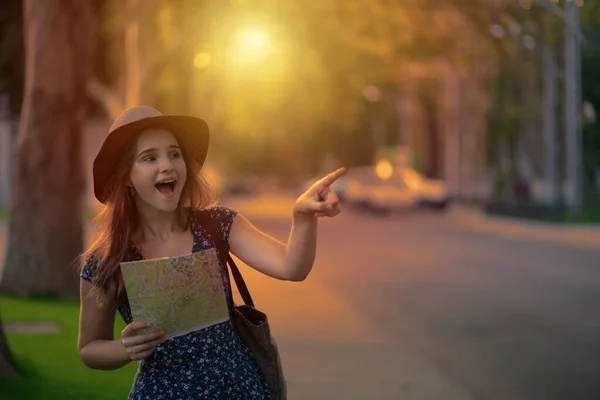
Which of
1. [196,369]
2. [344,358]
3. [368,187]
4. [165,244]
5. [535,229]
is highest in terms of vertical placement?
[165,244]

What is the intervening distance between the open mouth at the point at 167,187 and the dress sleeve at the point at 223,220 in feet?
0.65

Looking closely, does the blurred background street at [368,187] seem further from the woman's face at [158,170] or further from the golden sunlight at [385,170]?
the woman's face at [158,170]

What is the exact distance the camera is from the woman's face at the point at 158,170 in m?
3.54

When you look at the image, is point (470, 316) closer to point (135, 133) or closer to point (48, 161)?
point (48, 161)

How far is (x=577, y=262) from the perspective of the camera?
21.8m

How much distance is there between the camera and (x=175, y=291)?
11.1 ft

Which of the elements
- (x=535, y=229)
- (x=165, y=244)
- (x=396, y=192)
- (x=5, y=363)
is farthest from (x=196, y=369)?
(x=396, y=192)

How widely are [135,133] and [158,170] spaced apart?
0.15 metres

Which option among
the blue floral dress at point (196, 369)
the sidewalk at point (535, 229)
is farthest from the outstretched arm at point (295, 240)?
the sidewalk at point (535, 229)

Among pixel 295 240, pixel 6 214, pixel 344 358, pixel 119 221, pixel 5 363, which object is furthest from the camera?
pixel 6 214

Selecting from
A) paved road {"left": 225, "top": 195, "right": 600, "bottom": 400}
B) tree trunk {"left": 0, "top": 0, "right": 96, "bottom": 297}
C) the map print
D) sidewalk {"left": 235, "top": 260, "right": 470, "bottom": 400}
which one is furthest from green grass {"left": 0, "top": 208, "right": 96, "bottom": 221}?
the map print

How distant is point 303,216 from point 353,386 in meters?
5.76

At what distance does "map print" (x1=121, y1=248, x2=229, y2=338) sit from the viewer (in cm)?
335

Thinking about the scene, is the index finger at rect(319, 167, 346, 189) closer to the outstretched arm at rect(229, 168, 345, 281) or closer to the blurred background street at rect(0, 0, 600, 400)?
the outstretched arm at rect(229, 168, 345, 281)
